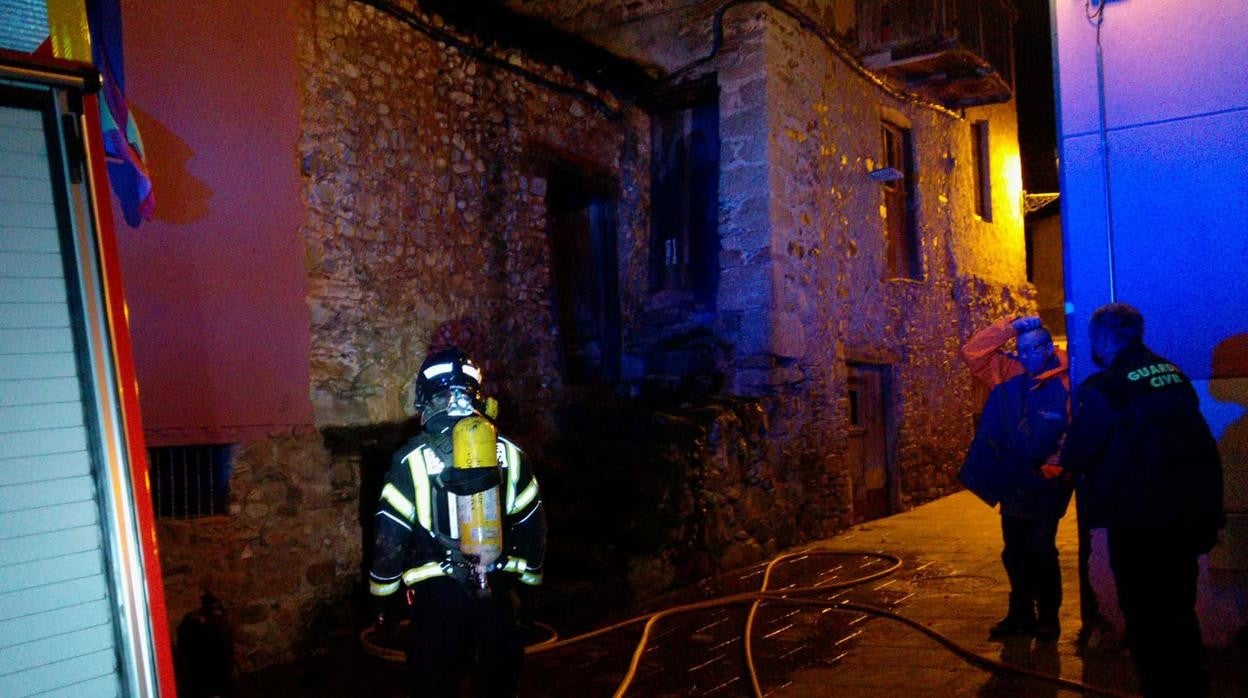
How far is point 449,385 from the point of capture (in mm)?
3629

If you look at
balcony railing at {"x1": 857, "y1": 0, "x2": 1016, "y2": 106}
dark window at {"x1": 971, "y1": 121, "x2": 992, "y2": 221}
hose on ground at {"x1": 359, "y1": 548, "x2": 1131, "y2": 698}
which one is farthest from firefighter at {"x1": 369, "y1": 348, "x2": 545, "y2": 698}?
dark window at {"x1": 971, "y1": 121, "x2": 992, "y2": 221}

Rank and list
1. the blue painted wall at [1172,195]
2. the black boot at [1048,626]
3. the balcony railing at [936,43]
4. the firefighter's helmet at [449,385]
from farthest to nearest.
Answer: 1. the balcony railing at [936,43]
2. the black boot at [1048,626]
3. the blue painted wall at [1172,195]
4. the firefighter's helmet at [449,385]

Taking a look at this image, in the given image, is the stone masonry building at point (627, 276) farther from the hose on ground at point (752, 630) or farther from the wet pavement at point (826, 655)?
the hose on ground at point (752, 630)

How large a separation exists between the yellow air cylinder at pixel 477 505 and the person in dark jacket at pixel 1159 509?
2.62 metres

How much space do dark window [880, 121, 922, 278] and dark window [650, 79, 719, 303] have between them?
3.21 m

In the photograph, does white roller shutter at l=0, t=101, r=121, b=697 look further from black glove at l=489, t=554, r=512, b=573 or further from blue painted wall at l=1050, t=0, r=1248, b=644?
blue painted wall at l=1050, t=0, r=1248, b=644

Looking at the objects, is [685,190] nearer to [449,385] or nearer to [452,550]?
[449,385]

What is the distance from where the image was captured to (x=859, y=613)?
21.9 feet

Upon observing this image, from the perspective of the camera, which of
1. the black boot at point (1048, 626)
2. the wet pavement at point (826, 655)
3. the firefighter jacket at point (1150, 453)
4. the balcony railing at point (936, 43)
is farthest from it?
the balcony railing at point (936, 43)

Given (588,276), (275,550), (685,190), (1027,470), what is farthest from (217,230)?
(685,190)

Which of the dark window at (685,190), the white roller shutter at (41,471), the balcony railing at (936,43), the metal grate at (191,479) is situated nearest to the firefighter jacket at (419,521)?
the white roller shutter at (41,471)

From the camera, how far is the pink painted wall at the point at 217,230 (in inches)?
221

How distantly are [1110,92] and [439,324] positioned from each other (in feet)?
16.3

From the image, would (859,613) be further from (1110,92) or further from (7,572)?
(7,572)
